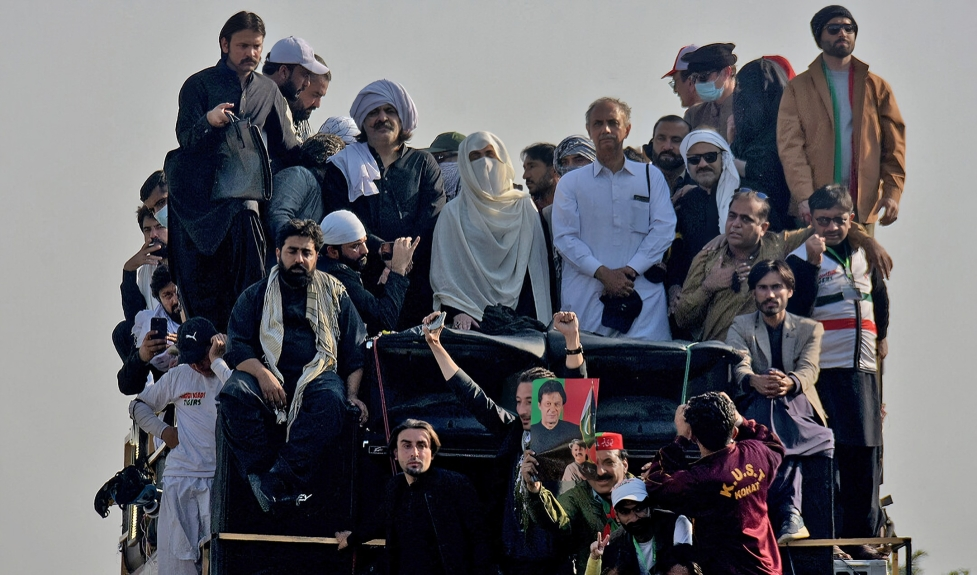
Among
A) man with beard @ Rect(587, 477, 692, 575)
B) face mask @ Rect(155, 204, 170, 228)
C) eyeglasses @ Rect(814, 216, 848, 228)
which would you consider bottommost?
man with beard @ Rect(587, 477, 692, 575)

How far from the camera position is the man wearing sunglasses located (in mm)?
14914

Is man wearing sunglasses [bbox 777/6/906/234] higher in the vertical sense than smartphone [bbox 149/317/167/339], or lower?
higher

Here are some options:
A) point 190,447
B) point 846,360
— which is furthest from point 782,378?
point 190,447

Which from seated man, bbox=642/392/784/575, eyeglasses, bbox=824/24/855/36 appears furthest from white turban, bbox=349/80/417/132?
seated man, bbox=642/392/784/575

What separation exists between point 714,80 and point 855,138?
1180 mm

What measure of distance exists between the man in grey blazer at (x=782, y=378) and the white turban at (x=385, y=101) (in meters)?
2.92

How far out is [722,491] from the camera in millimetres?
10711

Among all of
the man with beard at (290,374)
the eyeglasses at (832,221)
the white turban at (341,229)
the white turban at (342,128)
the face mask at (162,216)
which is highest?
the white turban at (342,128)

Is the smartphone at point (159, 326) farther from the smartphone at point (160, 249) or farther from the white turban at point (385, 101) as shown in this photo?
the white turban at point (385, 101)

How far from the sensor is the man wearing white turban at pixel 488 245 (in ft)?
46.3

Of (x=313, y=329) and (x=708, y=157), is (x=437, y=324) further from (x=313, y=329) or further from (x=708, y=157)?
(x=708, y=157)

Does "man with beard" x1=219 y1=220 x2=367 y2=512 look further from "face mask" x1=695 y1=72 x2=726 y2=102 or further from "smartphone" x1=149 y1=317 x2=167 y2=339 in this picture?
"face mask" x1=695 y1=72 x2=726 y2=102

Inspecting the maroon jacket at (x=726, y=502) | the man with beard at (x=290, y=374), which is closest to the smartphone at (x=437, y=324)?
the man with beard at (x=290, y=374)

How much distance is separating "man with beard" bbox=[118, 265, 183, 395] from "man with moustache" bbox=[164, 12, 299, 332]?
34cm
